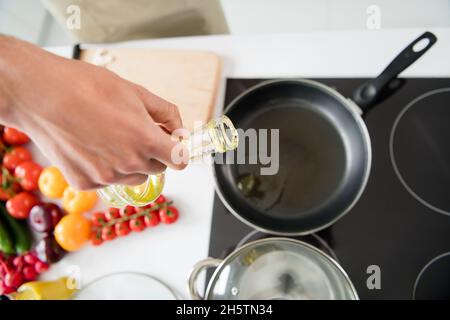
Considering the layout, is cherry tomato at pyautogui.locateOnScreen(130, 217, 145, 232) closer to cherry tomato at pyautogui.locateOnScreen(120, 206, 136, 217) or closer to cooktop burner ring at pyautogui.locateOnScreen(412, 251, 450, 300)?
cherry tomato at pyautogui.locateOnScreen(120, 206, 136, 217)

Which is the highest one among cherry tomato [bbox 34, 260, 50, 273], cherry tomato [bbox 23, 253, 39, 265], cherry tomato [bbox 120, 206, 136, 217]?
cherry tomato [bbox 120, 206, 136, 217]

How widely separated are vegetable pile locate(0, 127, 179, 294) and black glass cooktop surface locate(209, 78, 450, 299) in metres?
0.17

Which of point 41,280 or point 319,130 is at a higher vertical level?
point 319,130

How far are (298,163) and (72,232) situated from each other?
0.47 m

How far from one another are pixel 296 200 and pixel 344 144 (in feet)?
0.50

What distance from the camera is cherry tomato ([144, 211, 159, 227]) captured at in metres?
0.67

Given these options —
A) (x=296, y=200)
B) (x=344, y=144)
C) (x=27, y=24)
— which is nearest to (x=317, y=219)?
(x=296, y=200)

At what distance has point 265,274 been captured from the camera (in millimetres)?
588

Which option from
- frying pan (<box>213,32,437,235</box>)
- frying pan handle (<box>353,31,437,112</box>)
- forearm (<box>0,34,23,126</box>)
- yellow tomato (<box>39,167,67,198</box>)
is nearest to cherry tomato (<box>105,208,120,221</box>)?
yellow tomato (<box>39,167,67,198</box>)

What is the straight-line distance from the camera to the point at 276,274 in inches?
23.0

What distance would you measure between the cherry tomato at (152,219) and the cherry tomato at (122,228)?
43mm

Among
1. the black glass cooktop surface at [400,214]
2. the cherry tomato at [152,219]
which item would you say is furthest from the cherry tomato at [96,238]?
the black glass cooktop surface at [400,214]
